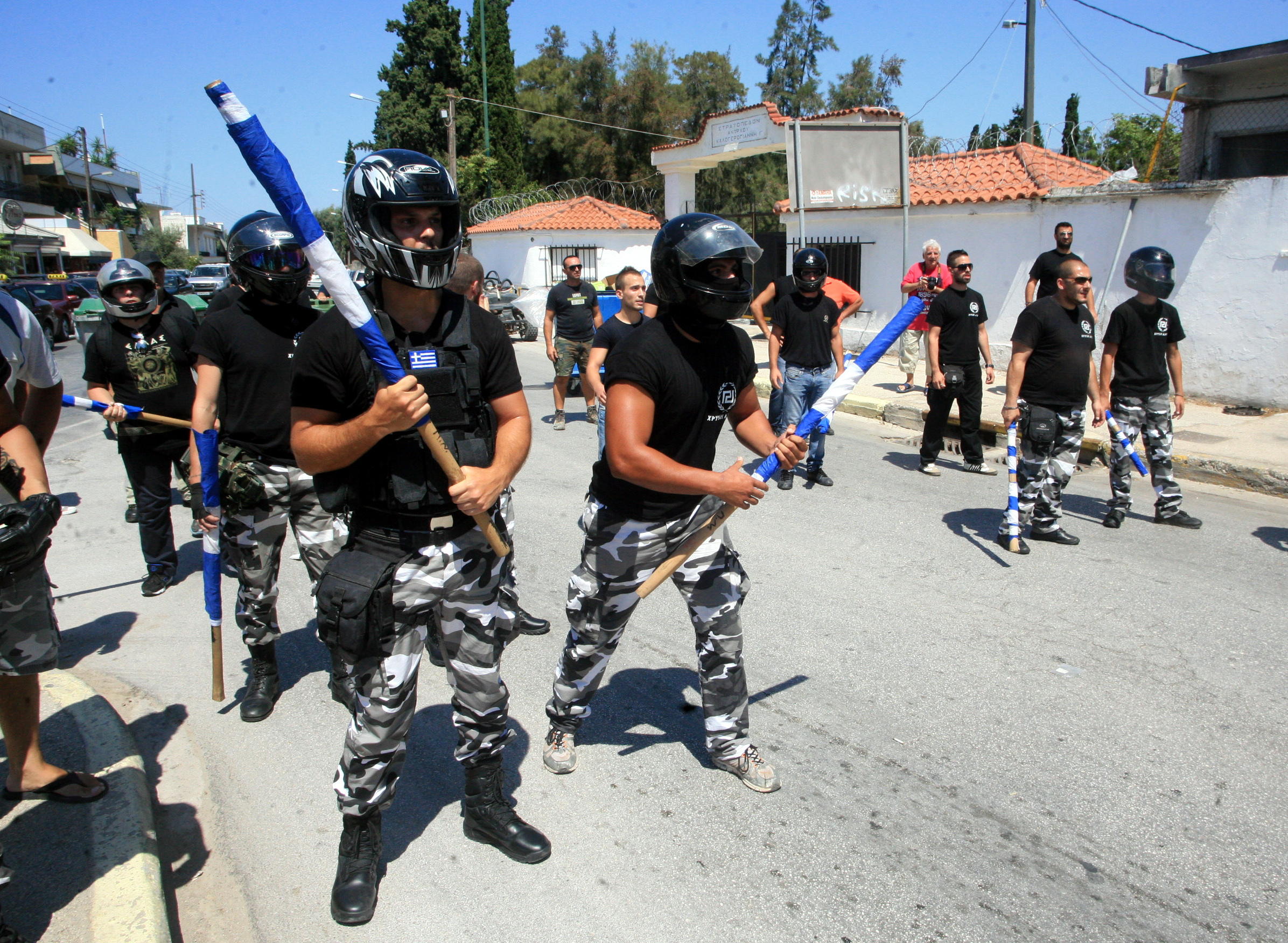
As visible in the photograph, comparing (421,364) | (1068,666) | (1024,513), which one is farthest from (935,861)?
(1024,513)

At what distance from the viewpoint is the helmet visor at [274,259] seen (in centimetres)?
373

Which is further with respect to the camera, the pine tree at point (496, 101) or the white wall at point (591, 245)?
the pine tree at point (496, 101)

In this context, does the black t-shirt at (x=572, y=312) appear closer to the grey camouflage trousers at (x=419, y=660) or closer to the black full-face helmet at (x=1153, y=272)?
the black full-face helmet at (x=1153, y=272)

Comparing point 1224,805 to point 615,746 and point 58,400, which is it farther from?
point 58,400

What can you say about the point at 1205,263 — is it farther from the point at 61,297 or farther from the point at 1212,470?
the point at 61,297

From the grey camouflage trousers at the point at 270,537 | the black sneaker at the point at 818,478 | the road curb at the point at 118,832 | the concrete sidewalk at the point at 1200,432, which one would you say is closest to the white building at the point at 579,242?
the concrete sidewalk at the point at 1200,432

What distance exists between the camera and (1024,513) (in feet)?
20.7

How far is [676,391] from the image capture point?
2951 mm

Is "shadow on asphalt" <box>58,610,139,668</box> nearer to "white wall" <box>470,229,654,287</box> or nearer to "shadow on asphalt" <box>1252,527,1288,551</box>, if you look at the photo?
"shadow on asphalt" <box>1252,527,1288,551</box>

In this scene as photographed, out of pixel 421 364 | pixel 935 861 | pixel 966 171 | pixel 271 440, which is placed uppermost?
pixel 966 171

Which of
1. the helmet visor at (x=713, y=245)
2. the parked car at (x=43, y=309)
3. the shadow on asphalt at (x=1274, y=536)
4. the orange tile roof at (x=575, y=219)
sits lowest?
the shadow on asphalt at (x=1274, y=536)

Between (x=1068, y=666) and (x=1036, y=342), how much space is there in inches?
104

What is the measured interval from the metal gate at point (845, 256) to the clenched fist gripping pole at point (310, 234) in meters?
14.3

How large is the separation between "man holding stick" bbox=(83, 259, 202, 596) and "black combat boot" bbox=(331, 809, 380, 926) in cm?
357
